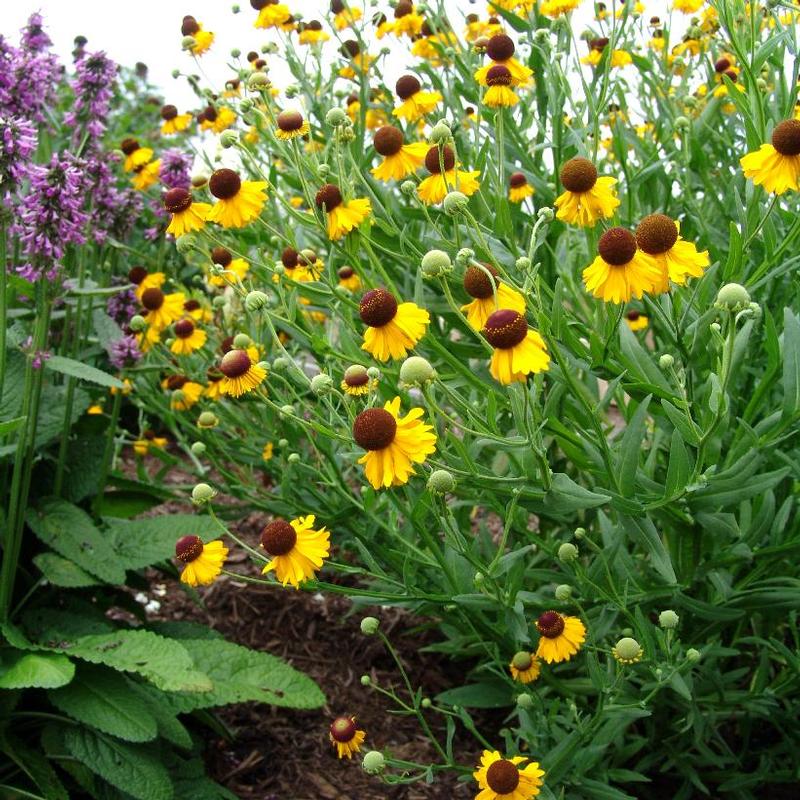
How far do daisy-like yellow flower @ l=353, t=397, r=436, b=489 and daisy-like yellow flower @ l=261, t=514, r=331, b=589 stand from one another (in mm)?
199

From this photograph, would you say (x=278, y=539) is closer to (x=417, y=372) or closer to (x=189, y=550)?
(x=189, y=550)

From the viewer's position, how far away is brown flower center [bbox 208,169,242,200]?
209cm

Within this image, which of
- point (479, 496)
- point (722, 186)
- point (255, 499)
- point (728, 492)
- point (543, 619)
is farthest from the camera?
point (722, 186)

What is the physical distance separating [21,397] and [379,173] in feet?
4.35

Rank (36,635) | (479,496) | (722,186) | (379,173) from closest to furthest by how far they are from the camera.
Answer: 1. (479,496)
2. (379,173)
3. (36,635)
4. (722,186)

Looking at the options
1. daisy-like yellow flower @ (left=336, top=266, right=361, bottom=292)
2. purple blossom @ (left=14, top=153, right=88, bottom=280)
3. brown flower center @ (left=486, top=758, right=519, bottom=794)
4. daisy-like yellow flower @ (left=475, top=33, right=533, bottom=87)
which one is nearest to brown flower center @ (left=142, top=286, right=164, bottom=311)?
purple blossom @ (left=14, top=153, right=88, bottom=280)

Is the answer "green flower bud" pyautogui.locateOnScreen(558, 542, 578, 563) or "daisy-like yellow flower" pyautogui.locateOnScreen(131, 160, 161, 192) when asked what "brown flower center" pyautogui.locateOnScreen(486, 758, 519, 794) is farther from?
"daisy-like yellow flower" pyautogui.locateOnScreen(131, 160, 161, 192)

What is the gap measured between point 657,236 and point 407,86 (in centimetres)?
112

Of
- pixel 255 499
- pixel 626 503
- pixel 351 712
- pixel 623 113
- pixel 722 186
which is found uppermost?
pixel 623 113

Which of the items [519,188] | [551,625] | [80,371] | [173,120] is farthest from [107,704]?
[173,120]

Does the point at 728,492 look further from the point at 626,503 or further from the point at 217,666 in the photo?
the point at 217,666

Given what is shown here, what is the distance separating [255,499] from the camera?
271 cm

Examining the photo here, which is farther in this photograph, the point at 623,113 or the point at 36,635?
the point at 623,113

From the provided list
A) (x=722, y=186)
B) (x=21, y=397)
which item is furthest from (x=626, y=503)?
(x=21, y=397)
